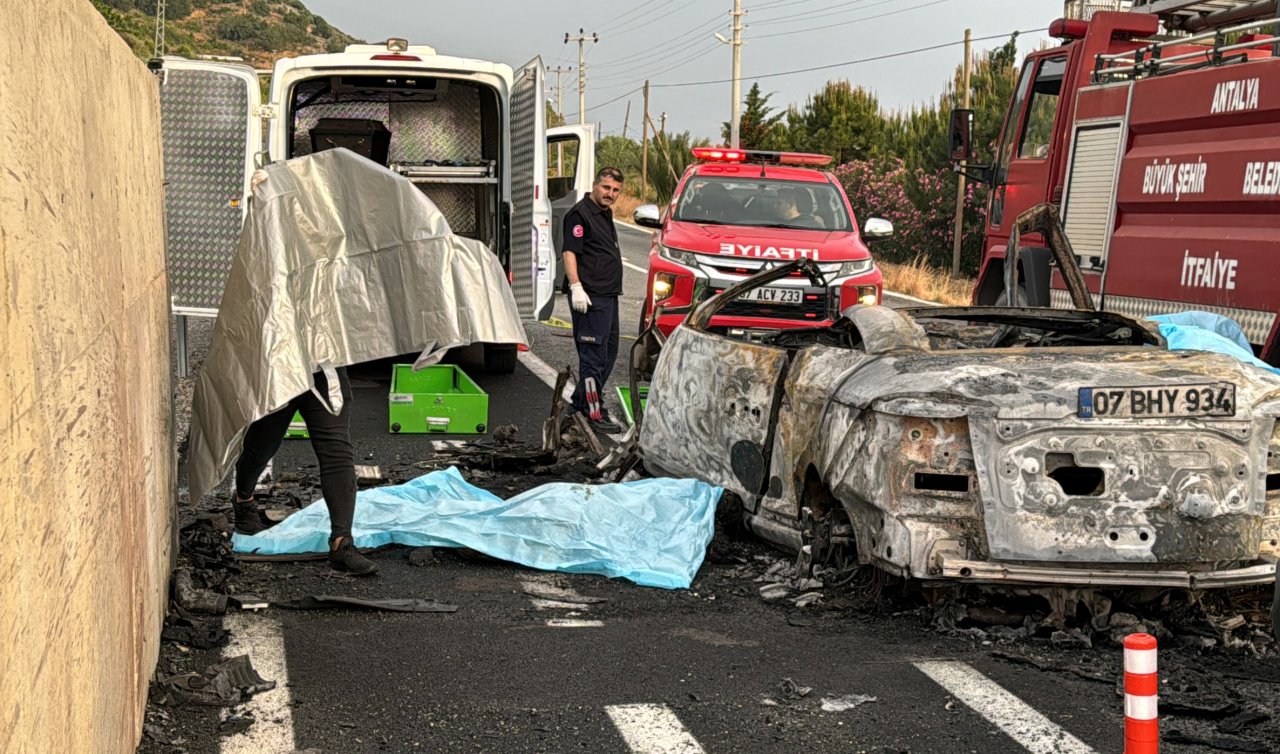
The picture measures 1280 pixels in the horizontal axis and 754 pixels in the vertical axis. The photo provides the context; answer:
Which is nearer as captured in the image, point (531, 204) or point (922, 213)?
point (531, 204)

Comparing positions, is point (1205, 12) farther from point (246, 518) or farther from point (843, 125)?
point (843, 125)

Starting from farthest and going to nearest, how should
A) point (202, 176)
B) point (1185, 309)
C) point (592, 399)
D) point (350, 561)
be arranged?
point (202, 176), point (592, 399), point (1185, 309), point (350, 561)

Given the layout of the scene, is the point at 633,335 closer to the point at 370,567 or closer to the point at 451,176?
the point at 451,176

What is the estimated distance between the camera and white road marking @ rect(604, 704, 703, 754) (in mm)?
4344

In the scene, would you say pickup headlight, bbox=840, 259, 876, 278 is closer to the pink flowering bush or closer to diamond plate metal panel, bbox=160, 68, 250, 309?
diamond plate metal panel, bbox=160, 68, 250, 309

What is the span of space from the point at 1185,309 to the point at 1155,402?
434 cm

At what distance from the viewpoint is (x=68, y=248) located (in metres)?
2.99

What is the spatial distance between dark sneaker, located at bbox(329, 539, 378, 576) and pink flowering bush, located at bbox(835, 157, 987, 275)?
971 inches

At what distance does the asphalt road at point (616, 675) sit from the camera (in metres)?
4.41

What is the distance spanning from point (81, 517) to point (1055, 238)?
5789 mm

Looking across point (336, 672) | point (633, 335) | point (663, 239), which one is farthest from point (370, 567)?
point (633, 335)

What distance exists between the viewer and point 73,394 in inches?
116

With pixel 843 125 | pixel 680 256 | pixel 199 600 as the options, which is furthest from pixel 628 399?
pixel 843 125

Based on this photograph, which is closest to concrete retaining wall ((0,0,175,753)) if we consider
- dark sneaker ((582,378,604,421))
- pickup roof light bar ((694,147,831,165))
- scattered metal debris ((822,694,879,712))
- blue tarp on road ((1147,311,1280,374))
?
scattered metal debris ((822,694,879,712))
